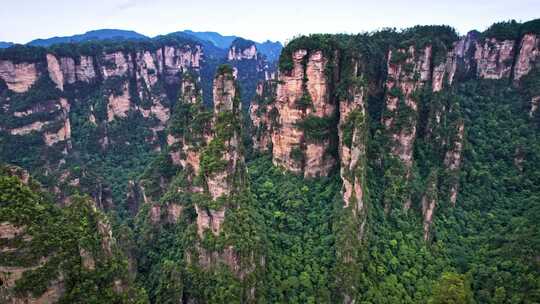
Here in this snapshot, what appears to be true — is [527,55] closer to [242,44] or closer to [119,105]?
[119,105]

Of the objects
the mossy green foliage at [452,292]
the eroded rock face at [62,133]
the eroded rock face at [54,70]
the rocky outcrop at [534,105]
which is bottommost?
the mossy green foliage at [452,292]

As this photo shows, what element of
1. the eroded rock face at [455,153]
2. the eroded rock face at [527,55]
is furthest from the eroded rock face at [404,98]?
the eroded rock face at [527,55]

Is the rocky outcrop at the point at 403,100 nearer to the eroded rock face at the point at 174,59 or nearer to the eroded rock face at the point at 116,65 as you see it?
the eroded rock face at the point at 116,65

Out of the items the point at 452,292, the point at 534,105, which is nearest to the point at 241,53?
the point at 534,105

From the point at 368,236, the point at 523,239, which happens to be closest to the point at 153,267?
the point at 368,236

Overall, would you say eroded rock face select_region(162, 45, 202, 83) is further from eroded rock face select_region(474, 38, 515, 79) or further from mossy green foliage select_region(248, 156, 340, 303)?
eroded rock face select_region(474, 38, 515, 79)

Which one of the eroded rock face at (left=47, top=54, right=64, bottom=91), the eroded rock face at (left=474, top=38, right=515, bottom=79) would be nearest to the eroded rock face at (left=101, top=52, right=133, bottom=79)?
the eroded rock face at (left=47, top=54, right=64, bottom=91)
